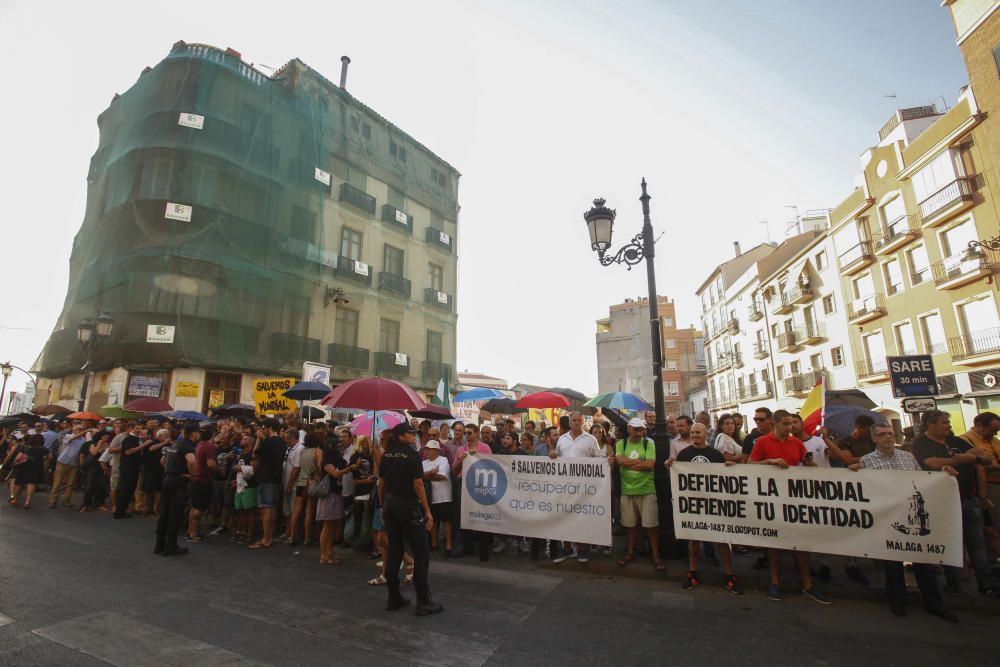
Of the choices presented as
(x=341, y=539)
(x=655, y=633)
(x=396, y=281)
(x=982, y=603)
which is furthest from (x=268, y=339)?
(x=982, y=603)

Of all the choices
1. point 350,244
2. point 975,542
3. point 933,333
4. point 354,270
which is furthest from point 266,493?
point 933,333

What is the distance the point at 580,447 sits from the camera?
24.6 feet

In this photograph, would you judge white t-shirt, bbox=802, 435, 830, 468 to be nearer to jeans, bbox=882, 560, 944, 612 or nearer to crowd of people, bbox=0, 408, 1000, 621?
crowd of people, bbox=0, 408, 1000, 621

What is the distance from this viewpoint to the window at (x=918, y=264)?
2224 cm

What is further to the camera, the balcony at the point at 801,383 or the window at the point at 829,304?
the balcony at the point at 801,383

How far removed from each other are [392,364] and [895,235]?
26593mm

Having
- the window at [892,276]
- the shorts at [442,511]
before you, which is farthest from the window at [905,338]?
the shorts at [442,511]

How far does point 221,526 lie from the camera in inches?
372

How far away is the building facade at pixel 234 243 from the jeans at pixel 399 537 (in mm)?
16721

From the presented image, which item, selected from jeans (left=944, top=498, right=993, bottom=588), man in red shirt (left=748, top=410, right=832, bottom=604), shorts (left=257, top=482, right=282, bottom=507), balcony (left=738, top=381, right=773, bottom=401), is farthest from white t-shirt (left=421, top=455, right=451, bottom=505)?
balcony (left=738, top=381, right=773, bottom=401)

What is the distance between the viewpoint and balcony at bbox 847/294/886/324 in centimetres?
2489

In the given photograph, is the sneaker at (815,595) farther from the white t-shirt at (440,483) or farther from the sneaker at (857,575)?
the white t-shirt at (440,483)

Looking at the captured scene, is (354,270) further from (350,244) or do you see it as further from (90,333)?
(90,333)

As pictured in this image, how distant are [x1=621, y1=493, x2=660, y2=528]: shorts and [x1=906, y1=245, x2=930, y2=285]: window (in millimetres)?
24164
